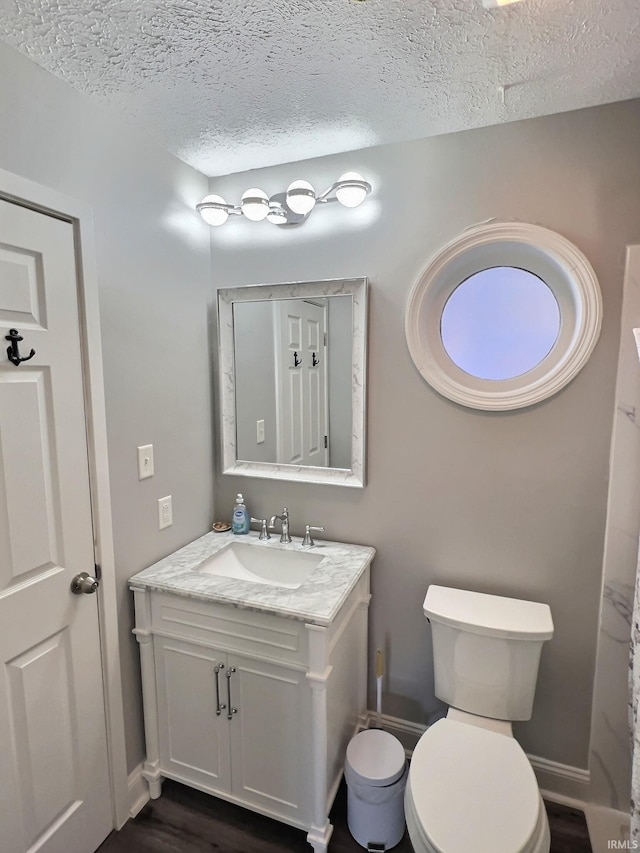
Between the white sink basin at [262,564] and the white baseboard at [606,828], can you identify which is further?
Result: the white sink basin at [262,564]

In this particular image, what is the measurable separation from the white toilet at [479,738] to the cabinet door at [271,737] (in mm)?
375

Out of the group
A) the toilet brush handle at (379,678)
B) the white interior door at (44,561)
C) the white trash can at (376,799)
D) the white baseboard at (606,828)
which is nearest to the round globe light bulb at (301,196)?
the white interior door at (44,561)

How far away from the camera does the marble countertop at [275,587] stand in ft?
4.48

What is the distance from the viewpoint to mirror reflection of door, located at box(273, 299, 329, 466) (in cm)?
182

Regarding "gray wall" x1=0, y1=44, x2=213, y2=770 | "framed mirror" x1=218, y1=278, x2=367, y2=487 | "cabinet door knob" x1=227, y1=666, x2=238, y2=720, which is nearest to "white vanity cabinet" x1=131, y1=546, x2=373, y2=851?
"cabinet door knob" x1=227, y1=666, x2=238, y2=720

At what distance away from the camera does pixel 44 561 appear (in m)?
1.26

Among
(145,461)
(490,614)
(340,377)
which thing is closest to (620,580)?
(490,614)

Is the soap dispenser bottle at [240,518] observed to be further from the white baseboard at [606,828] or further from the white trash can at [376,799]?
the white baseboard at [606,828]

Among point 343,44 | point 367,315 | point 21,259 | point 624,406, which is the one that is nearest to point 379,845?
point 624,406

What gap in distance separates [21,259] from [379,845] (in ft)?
6.95

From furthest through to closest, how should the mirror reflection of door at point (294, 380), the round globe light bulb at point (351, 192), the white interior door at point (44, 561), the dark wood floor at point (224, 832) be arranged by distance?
1. the mirror reflection of door at point (294, 380)
2. the round globe light bulb at point (351, 192)
3. the dark wood floor at point (224, 832)
4. the white interior door at point (44, 561)

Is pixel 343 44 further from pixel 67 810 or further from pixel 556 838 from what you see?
pixel 556 838

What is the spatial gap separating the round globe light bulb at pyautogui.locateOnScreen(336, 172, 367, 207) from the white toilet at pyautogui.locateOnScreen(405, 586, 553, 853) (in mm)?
1471

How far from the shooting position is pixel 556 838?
58.5 inches
